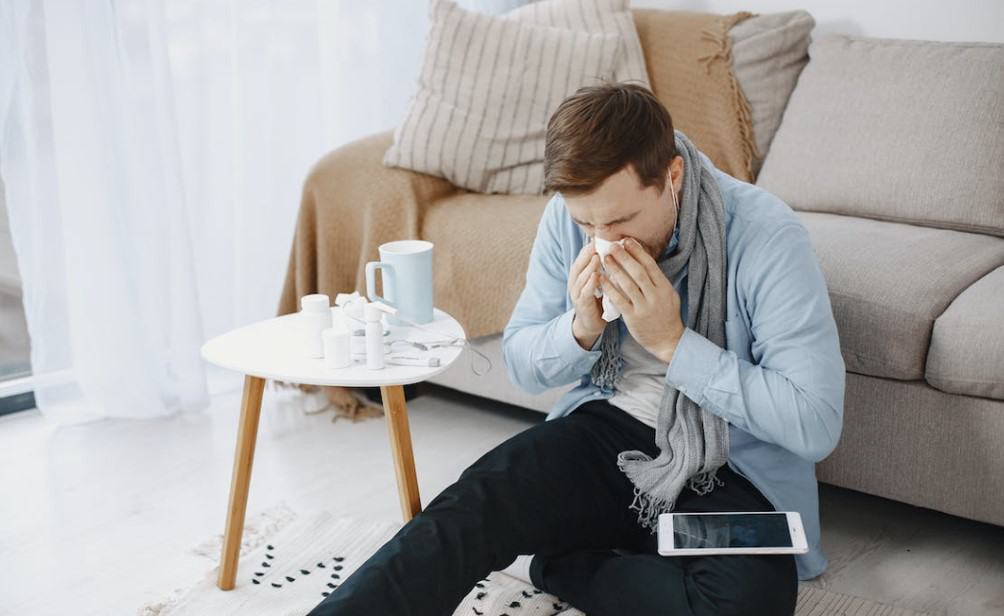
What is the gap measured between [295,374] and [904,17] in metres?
1.76

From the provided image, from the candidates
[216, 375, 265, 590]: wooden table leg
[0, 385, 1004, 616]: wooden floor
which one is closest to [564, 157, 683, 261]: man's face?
[216, 375, 265, 590]: wooden table leg

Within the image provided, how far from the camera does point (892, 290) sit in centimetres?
182

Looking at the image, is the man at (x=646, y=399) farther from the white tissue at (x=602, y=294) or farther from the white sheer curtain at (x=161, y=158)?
the white sheer curtain at (x=161, y=158)

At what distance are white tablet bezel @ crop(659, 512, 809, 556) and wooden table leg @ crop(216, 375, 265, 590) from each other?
25.4 inches

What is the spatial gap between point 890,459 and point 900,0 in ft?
4.08

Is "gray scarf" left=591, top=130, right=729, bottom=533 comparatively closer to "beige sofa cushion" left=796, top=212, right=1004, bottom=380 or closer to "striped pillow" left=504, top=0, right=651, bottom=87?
"beige sofa cushion" left=796, top=212, right=1004, bottom=380

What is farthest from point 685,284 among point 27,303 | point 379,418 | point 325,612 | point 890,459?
point 27,303

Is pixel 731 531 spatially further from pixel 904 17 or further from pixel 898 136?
pixel 904 17

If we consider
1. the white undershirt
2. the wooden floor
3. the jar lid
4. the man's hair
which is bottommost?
the wooden floor

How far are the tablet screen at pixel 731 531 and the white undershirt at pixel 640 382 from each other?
0.18 meters

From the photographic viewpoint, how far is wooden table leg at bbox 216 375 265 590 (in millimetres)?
1701

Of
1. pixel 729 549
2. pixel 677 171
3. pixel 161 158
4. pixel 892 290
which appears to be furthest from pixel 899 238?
pixel 161 158

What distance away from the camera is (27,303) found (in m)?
2.42

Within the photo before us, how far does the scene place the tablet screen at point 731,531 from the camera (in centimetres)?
148
